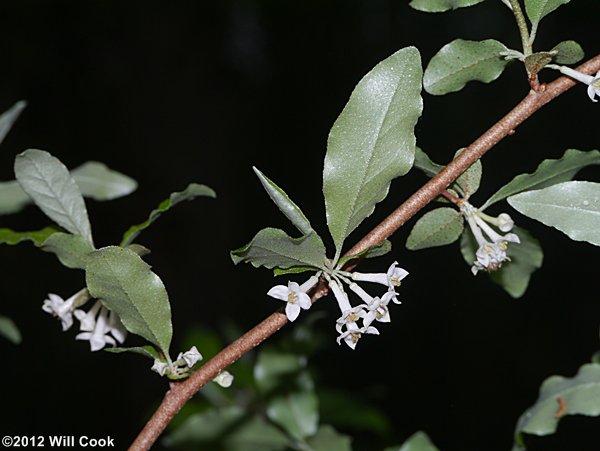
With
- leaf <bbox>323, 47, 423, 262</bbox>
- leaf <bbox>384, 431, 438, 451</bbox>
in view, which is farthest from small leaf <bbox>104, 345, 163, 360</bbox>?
leaf <bbox>384, 431, 438, 451</bbox>

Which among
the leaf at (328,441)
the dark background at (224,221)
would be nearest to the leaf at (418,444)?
the leaf at (328,441)

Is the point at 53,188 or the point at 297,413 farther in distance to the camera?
the point at 297,413

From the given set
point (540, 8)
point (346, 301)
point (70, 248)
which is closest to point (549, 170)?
point (540, 8)

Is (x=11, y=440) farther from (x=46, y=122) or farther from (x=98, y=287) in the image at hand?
(x=46, y=122)

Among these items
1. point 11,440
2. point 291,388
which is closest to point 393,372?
point 291,388

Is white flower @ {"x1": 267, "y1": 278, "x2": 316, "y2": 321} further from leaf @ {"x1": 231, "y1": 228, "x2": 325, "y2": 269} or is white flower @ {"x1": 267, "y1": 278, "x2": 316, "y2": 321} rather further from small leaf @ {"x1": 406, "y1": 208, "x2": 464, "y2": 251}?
small leaf @ {"x1": 406, "y1": 208, "x2": 464, "y2": 251}

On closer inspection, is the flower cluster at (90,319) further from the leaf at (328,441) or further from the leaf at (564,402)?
the leaf at (564,402)

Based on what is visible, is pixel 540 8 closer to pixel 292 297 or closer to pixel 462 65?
pixel 462 65
